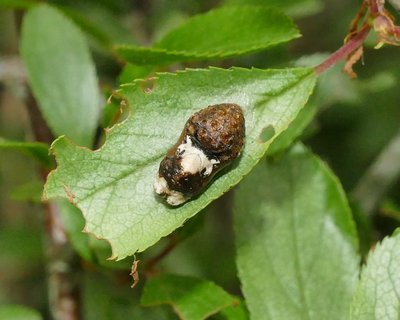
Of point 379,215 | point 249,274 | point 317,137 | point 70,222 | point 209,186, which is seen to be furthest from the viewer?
point 317,137

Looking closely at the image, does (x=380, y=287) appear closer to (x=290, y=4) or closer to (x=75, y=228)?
(x=75, y=228)

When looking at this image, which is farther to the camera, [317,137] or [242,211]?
[317,137]

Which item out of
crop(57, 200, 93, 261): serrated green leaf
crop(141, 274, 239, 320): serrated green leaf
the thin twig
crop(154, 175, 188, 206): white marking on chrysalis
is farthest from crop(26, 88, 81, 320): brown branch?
the thin twig

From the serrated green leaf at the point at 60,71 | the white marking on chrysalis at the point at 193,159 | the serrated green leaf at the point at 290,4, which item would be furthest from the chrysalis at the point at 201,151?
the serrated green leaf at the point at 290,4

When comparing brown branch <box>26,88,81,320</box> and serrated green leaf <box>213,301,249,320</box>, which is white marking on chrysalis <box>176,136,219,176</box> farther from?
brown branch <box>26,88,81,320</box>

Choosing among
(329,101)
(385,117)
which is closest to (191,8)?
(329,101)

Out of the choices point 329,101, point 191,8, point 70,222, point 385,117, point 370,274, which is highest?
point 191,8

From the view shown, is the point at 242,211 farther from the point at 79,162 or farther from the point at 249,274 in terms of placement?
the point at 79,162
